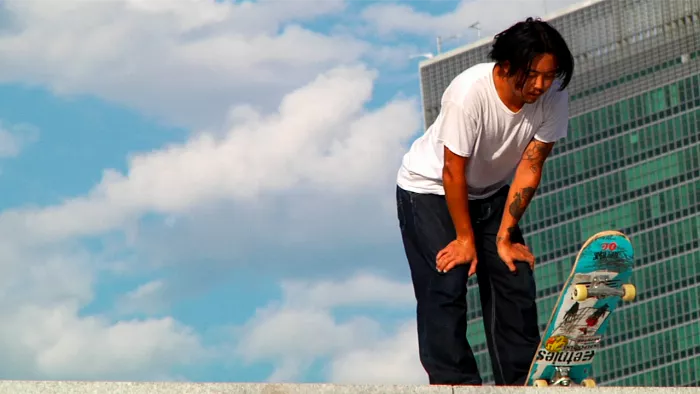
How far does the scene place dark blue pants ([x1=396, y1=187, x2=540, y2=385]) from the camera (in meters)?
9.62

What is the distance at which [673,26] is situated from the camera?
4813 inches

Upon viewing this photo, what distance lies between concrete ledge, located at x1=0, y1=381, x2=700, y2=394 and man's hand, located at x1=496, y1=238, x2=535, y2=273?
205 cm

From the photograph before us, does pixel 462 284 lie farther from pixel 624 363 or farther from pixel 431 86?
pixel 431 86

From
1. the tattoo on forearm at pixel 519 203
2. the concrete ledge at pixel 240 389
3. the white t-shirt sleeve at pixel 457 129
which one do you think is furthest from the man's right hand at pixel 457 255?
the concrete ledge at pixel 240 389

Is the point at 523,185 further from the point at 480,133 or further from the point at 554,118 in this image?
the point at 480,133

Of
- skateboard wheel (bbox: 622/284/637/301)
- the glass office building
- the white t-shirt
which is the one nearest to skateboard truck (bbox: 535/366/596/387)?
skateboard wheel (bbox: 622/284/637/301)

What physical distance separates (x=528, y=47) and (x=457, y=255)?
1.72 metres

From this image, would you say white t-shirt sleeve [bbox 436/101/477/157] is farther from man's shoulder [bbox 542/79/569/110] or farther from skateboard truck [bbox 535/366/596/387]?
skateboard truck [bbox 535/366/596/387]

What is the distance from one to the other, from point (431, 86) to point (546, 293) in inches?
1144

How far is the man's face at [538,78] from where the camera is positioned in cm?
891

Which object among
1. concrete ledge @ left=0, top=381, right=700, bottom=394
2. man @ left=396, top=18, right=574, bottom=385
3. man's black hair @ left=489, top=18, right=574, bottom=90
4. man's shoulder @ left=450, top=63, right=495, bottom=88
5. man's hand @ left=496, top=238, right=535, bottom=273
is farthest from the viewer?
man's hand @ left=496, top=238, right=535, bottom=273

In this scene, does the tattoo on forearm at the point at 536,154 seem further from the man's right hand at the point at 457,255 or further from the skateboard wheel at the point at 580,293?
the skateboard wheel at the point at 580,293

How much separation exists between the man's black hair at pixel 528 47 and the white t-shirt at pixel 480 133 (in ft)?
0.98

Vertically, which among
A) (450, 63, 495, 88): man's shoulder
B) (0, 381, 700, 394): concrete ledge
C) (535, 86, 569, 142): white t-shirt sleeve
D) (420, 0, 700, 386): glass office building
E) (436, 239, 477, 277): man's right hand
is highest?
(420, 0, 700, 386): glass office building
